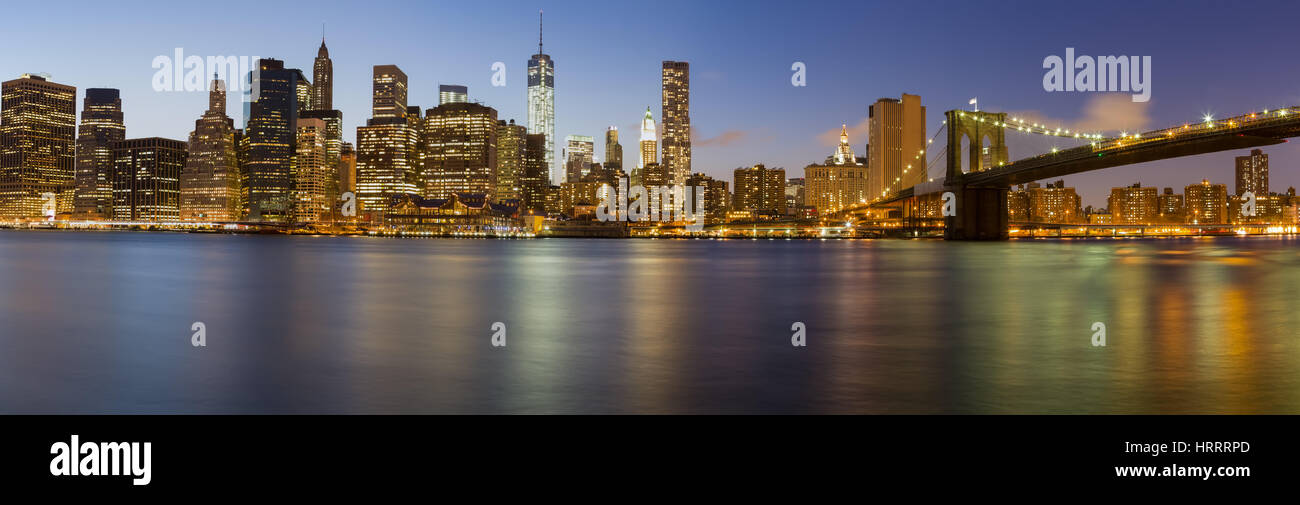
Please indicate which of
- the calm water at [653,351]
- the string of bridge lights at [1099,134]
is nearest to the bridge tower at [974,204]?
the string of bridge lights at [1099,134]

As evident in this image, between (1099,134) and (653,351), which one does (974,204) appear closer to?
(1099,134)

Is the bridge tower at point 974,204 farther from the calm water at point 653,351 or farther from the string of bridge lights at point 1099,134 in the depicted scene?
the calm water at point 653,351

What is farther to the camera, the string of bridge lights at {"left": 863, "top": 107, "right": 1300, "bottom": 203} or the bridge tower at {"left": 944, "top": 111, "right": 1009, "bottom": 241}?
the bridge tower at {"left": 944, "top": 111, "right": 1009, "bottom": 241}

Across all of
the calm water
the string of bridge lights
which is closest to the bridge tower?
the string of bridge lights

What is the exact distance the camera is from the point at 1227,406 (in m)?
→ 9.74

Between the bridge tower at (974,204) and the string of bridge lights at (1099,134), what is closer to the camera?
the string of bridge lights at (1099,134)

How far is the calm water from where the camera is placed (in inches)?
412

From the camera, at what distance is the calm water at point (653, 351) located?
34.3ft

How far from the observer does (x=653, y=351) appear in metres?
15.1

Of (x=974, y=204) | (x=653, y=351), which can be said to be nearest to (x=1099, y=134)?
(x=974, y=204)

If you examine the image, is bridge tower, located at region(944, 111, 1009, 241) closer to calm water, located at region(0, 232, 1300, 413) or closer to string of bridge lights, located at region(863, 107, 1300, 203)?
string of bridge lights, located at region(863, 107, 1300, 203)
